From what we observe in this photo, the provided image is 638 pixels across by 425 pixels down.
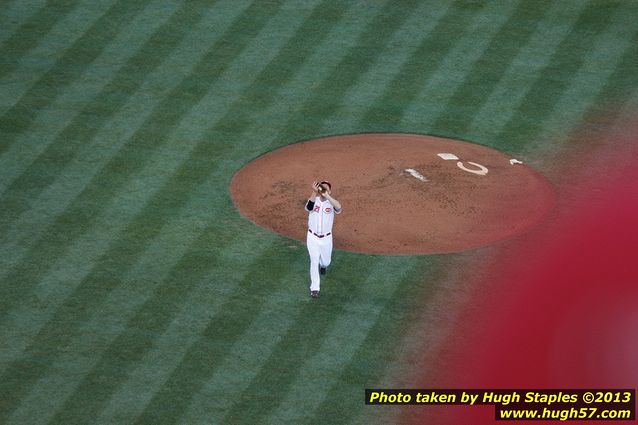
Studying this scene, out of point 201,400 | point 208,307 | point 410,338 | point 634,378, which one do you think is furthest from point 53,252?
point 634,378

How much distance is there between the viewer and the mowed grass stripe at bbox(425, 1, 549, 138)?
2406 centimetres

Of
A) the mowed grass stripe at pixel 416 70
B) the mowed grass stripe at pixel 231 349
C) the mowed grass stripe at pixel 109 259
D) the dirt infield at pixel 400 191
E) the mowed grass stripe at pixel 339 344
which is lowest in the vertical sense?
the mowed grass stripe at pixel 109 259

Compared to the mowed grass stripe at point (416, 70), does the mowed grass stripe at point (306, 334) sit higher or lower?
lower

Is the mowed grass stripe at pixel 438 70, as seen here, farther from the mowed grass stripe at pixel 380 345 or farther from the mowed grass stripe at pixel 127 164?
the mowed grass stripe at pixel 380 345

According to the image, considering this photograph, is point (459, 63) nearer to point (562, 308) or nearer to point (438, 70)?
point (438, 70)

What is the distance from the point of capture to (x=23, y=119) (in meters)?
23.9

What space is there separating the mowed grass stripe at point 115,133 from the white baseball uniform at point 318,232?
4.25 metres

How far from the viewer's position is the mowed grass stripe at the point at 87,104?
874 inches

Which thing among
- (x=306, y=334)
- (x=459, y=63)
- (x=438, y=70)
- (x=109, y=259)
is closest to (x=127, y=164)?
(x=109, y=259)

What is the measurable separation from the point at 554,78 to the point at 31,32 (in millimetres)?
10640

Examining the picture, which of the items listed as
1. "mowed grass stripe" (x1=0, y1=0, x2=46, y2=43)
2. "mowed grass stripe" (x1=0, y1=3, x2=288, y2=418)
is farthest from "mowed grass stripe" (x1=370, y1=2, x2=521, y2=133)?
"mowed grass stripe" (x1=0, y1=0, x2=46, y2=43)

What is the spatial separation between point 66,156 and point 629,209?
31.9ft

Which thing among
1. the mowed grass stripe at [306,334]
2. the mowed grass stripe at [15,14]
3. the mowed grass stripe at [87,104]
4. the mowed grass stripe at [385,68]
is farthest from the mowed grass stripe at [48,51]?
the mowed grass stripe at [306,334]

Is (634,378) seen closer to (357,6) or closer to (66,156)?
(66,156)
